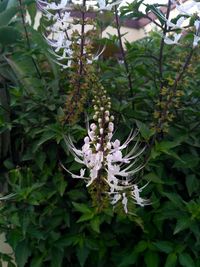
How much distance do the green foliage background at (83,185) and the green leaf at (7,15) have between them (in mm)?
324

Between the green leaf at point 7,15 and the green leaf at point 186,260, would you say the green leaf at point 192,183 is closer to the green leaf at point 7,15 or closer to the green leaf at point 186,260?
the green leaf at point 186,260

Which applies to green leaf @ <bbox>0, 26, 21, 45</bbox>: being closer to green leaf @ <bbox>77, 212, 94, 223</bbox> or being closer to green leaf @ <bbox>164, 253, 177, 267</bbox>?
green leaf @ <bbox>77, 212, 94, 223</bbox>

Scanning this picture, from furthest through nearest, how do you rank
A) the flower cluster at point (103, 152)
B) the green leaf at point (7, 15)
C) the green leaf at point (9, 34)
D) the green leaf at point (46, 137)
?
the green leaf at point (7, 15)
the green leaf at point (9, 34)
the green leaf at point (46, 137)
the flower cluster at point (103, 152)

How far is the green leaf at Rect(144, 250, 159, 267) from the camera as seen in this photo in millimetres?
1393

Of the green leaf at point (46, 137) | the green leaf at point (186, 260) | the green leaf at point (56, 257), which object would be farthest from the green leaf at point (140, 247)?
the green leaf at point (46, 137)

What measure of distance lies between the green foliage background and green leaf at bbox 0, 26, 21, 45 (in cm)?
14

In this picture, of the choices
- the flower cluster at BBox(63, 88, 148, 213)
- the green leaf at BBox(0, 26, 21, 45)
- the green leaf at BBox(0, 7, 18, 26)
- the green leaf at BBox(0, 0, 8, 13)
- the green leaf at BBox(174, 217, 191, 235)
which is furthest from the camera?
the green leaf at BBox(0, 0, 8, 13)

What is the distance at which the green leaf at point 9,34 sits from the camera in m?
1.81

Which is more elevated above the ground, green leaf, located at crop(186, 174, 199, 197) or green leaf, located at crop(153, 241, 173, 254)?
green leaf, located at crop(186, 174, 199, 197)

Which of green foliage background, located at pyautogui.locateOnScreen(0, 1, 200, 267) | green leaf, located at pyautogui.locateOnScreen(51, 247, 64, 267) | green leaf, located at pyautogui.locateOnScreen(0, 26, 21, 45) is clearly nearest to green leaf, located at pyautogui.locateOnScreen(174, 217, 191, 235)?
green foliage background, located at pyautogui.locateOnScreen(0, 1, 200, 267)

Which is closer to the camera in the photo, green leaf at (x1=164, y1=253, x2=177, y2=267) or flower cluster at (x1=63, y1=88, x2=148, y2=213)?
flower cluster at (x1=63, y1=88, x2=148, y2=213)

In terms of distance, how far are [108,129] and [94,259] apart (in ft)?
1.80

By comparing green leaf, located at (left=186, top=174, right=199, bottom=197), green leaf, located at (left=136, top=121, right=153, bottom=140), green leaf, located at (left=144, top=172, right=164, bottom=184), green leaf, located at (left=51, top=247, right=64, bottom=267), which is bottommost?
green leaf, located at (left=51, top=247, right=64, bottom=267)

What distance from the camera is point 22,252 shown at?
146 cm
